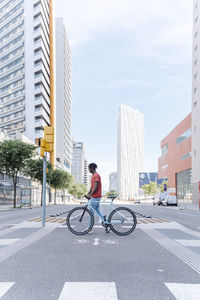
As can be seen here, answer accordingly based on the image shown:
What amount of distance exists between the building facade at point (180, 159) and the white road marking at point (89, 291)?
59.7 m

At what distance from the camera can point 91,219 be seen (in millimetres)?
8516

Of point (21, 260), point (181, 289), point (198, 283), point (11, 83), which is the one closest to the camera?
point (181, 289)

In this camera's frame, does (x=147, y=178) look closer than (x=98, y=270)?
No

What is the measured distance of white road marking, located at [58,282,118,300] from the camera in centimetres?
343

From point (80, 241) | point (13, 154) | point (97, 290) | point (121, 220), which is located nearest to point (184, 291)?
point (97, 290)

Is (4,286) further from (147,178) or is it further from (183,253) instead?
(147,178)

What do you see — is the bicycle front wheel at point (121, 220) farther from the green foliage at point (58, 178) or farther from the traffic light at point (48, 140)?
the green foliage at point (58, 178)

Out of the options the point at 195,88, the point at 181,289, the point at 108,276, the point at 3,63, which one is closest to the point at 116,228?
the point at 108,276

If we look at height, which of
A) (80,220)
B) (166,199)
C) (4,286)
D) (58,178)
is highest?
(58,178)

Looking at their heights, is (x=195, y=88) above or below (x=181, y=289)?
above

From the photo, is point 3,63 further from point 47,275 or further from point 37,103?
point 47,275

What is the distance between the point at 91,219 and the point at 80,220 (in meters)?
0.29

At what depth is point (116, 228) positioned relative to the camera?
866 centimetres

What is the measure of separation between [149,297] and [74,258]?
90.6 inches
